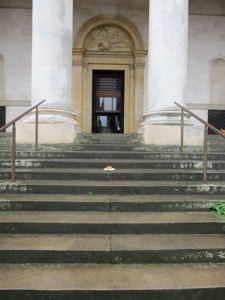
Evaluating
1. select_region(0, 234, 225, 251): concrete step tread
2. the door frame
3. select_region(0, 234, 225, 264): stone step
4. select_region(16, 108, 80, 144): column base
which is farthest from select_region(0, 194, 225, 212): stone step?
the door frame

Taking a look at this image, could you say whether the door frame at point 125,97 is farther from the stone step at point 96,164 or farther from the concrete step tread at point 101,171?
the concrete step tread at point 101,171

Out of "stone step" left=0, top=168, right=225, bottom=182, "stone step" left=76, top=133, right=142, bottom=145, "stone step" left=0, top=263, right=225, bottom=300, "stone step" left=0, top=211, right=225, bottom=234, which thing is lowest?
"stone step" left=0, top=263, right=225, bottom=300

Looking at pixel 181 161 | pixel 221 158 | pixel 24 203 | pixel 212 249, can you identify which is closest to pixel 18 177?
pixel 24 203

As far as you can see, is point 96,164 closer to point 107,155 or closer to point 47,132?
point 107,155

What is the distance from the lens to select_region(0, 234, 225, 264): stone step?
3.45m

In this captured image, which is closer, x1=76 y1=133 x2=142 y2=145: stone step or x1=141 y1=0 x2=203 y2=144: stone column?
x1=76 y1=133 x2=142 y2=145: stone step

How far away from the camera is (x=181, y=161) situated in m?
6.00

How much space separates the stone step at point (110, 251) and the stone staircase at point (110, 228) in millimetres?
10

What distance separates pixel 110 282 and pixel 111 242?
693 mm

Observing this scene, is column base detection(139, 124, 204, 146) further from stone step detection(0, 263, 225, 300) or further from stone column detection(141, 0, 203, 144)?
stone step detection(0, 263, 225, 300)

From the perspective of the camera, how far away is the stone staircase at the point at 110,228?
3.00 meters

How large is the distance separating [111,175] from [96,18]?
9.07 metres

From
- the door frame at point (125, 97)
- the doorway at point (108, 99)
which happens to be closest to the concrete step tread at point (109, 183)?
the door frame at point (125, 97)

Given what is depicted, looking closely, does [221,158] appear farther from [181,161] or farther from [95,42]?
[95,42]
